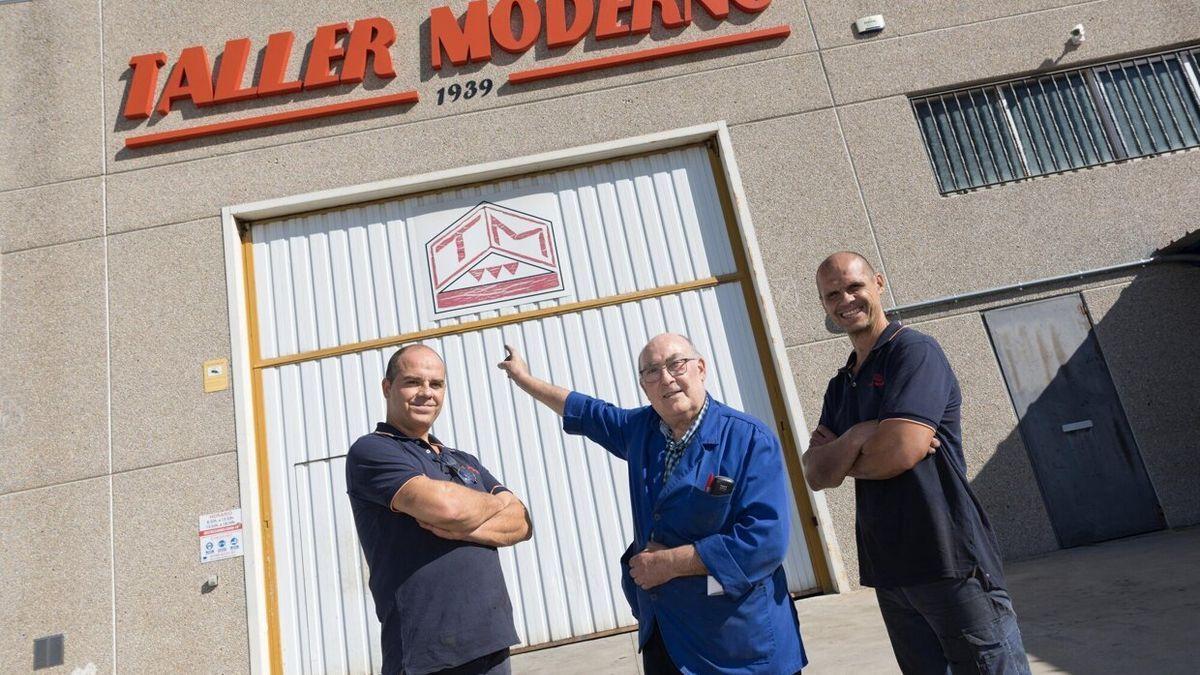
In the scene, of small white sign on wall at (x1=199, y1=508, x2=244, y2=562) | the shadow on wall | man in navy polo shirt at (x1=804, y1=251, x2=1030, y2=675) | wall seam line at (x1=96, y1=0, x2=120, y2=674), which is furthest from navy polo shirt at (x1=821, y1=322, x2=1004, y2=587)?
wall seam line at (x1=96, y1=0, x2=120, y2=674)

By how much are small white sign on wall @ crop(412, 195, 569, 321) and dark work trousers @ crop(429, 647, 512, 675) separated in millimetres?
4034

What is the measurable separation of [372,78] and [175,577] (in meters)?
4.65

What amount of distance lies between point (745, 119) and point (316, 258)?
4143 millimetres

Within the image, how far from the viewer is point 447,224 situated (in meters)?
6.30

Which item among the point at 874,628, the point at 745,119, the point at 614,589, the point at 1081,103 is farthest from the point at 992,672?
the point at 1081,103

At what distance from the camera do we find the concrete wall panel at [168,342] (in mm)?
5586

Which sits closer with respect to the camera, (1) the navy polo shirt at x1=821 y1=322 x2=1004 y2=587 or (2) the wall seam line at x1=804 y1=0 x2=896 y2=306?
(1) the navy polo shirt at x1=821 y1=322 x2=1004 y2=587

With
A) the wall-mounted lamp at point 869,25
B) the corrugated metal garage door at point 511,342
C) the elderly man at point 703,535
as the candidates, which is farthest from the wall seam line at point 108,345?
the wall-mounted lamp at point 869,25

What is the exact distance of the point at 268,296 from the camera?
6.14m

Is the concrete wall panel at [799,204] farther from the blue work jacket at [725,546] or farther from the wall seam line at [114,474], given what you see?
the wall seam line at [114,474]

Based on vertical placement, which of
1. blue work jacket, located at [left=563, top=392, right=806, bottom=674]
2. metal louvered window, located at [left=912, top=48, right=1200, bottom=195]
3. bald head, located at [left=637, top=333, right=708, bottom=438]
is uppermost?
metal louvered window, located at [left=912, top=48, right=1200, bottom=195]

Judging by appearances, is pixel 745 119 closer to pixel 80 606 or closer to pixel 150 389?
pixel 150 389

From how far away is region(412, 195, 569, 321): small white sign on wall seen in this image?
609 cm

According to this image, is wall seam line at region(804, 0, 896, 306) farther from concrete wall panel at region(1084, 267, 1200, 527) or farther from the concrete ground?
the concrete ground
